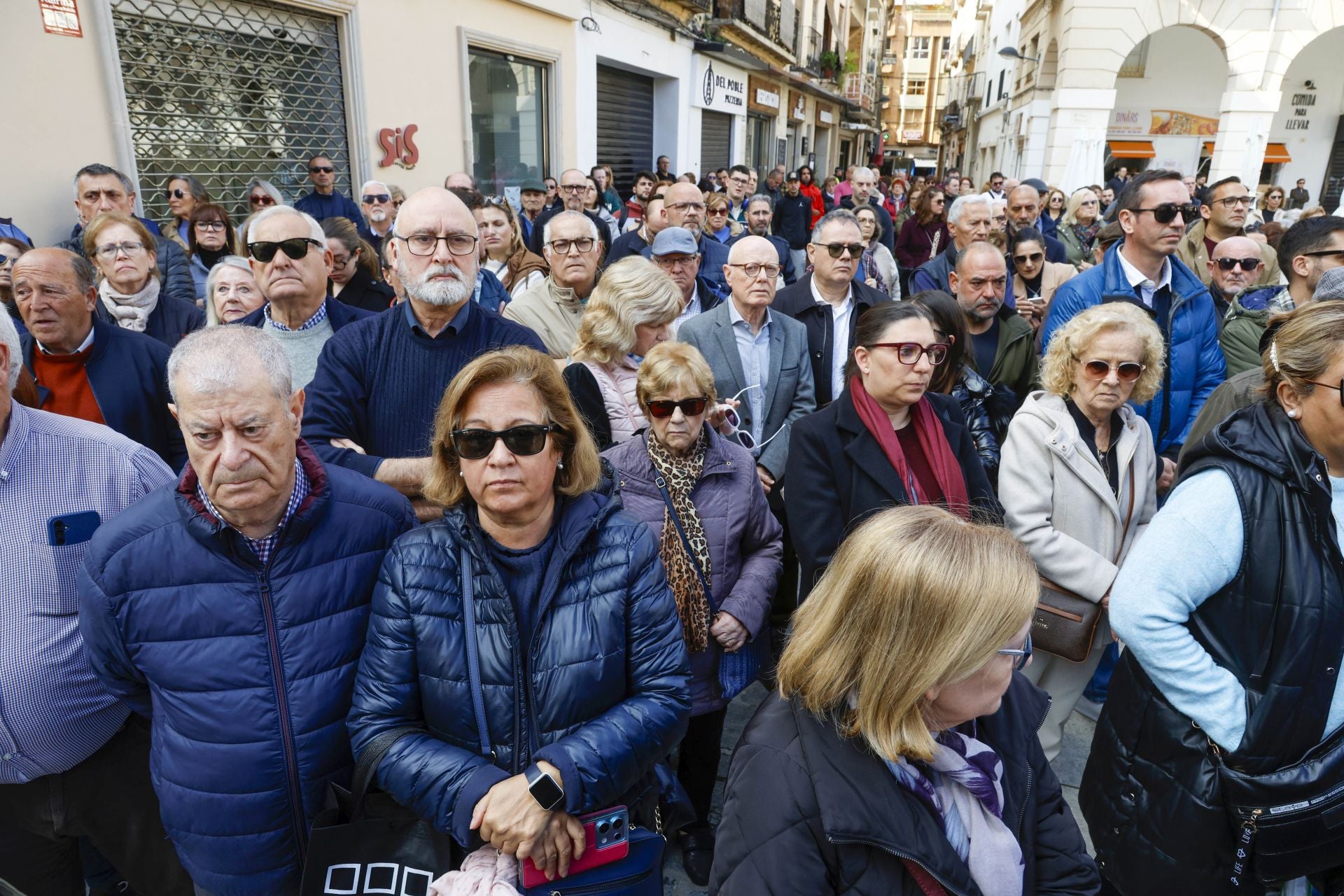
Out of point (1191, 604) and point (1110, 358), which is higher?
point (1110, 358)

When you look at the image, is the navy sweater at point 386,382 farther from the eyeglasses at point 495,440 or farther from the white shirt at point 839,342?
the white shirt at point 839,342

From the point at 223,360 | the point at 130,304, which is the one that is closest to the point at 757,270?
the point at 223,360

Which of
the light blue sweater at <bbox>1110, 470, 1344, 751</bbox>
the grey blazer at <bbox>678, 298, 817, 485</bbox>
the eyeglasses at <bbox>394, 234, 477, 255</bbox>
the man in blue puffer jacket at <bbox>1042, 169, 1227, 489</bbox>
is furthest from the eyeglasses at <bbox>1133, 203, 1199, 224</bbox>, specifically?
the eyeglasses at <bbox>394, 234, 477, 255</bbox>

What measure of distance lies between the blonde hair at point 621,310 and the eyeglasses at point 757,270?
54 cm

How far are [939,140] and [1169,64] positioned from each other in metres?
49.3

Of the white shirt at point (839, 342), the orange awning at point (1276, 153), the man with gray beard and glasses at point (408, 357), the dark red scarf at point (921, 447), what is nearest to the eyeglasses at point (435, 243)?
the man with gray beard and glasses at point (408, 357)

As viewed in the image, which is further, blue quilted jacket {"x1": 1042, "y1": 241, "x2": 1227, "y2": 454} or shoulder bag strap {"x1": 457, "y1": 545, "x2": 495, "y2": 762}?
blue quilted jacket {"x1": 1042, "y1": 241, "x2": 1227, "y2": 454}

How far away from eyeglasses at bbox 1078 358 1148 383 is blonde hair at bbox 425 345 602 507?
193 cm

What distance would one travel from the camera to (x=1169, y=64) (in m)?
24.5

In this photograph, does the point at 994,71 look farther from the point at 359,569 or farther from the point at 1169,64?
the point at 359,569

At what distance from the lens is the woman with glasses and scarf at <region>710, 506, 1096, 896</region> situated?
4.46ft

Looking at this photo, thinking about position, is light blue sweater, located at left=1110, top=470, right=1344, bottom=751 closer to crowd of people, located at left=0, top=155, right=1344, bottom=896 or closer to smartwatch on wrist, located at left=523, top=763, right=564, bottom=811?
crowd of people, located at left=0, top=155, right=1344, bottom=896

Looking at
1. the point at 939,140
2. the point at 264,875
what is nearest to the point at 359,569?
the point at 264,875

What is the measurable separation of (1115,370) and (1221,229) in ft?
12.9
